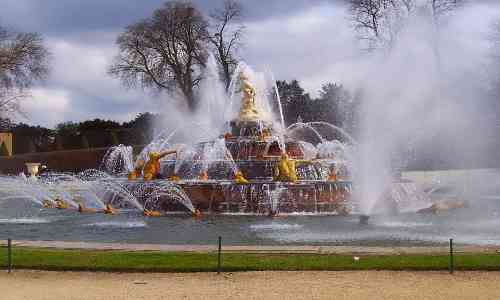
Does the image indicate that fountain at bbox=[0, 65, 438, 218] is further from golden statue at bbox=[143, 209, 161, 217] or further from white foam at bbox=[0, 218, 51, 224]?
white foam at bbox=[0, 218, 51, 224]

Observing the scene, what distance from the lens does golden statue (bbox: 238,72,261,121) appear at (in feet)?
101

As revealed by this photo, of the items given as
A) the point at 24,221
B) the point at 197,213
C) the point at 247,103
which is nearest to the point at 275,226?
the point at 197,213

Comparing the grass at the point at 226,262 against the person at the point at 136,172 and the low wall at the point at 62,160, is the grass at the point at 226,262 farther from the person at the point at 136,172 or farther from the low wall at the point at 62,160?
the low wall at the point at 62,160

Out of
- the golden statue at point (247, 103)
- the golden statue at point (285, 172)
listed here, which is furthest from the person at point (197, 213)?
the golden statue at point (247, 103)

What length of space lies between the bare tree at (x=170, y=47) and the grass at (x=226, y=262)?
43.6 meters

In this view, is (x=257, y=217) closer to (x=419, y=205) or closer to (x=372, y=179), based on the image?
(x=372, y=179)

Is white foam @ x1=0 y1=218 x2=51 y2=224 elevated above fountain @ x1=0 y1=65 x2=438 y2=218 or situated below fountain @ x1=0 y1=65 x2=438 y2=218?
below

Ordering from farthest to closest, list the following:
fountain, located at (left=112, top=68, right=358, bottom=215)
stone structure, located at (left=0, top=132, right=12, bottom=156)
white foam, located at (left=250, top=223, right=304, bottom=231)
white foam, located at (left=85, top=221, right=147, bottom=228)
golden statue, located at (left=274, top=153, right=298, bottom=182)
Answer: stone structure, located at (left=0, top=132, right=12, bottom=156) → golden statue, located at (left=274, top=153, right=298, bottom=182) → fountain, located at (left=112, top=68, right=358, bottom=215) → white foam, located at (left=85, top=221, right=147, bottom=228) → white foam, located at (left=250, top=223, right=304, bottom=231)

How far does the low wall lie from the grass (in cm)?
4328

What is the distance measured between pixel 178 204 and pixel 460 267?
11930 millimetres

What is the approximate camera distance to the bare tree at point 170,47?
5400 cm

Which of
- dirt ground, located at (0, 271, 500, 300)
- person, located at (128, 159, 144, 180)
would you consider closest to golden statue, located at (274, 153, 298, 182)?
person, located at (128, 159, 144, 180)

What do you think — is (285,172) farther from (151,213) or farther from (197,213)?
(151,213)

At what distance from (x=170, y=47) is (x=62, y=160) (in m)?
12.9
